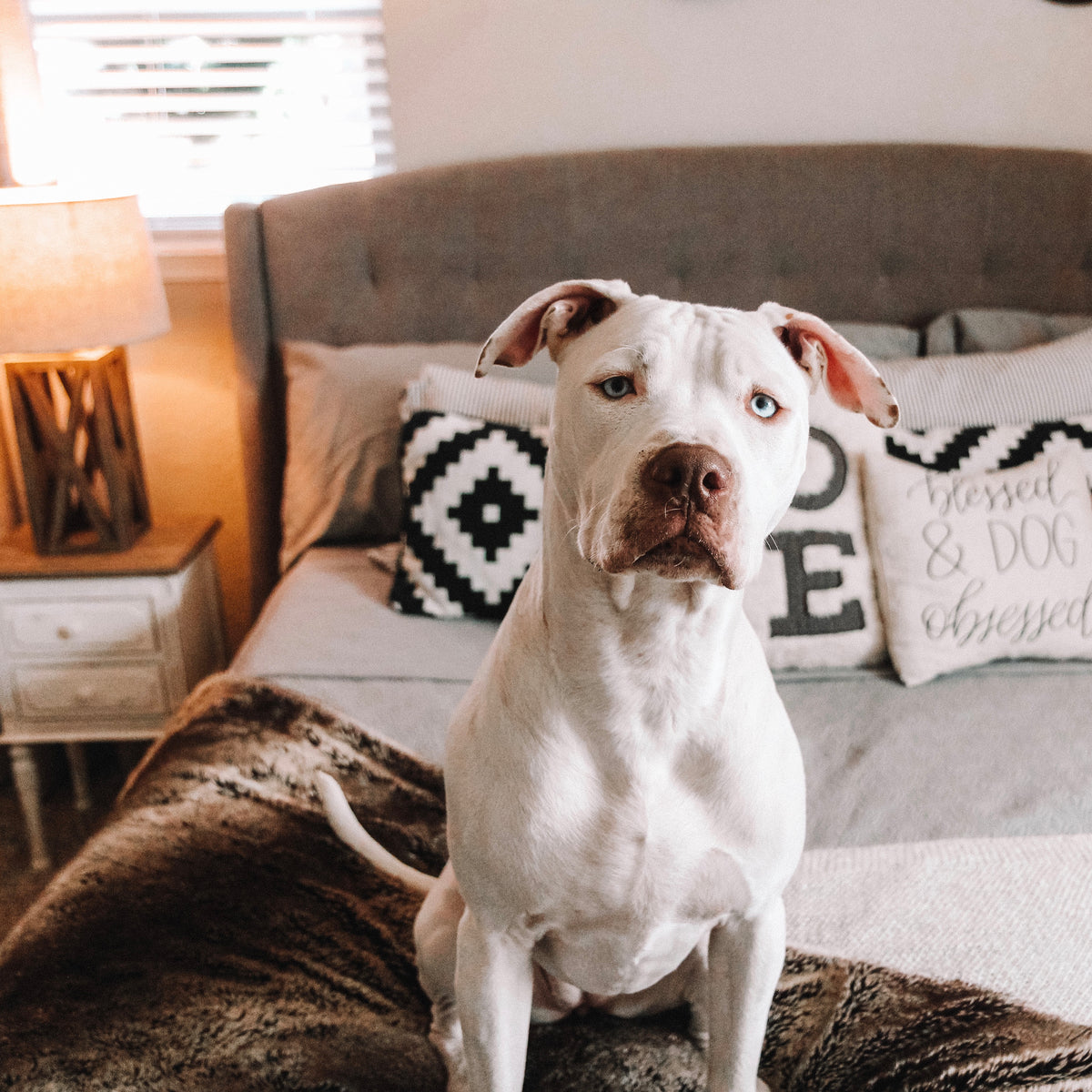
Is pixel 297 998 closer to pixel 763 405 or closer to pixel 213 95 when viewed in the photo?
pixel 763 405

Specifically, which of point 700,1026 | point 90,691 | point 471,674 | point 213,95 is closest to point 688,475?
point 700,1026

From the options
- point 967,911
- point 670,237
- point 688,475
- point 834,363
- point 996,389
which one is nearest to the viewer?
point 688,475

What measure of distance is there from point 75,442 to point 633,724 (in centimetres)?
171

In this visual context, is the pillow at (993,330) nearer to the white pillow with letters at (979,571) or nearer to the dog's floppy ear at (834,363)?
A: the white pillow with letters at (979,571)

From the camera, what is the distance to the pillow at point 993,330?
216 centimetres

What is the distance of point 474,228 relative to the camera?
7.47 ft

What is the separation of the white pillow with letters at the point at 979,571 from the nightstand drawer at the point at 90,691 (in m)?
1.52

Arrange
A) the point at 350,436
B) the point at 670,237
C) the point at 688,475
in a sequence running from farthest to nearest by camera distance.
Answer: the point at 670,237 < the point at 350,436 < the point at 688,475

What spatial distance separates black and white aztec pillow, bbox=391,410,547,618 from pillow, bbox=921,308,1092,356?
3.19 feet

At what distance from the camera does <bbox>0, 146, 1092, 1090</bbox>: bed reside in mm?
1007

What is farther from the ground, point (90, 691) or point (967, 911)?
point (967, 911)

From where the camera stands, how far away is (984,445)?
5.91ft

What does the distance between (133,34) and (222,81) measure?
8.7 inches

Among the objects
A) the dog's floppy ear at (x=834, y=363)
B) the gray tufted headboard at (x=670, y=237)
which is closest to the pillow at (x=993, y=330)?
the gray tufted headboard at (x=670, y=237)
